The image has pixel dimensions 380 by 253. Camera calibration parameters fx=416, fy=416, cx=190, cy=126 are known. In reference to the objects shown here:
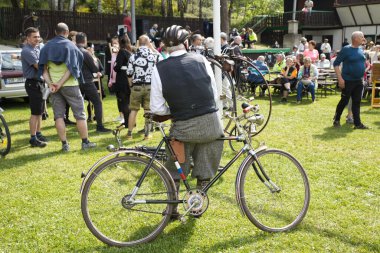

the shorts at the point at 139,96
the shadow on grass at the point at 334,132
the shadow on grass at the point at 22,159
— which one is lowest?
the shadow on grass at the point at 22,159

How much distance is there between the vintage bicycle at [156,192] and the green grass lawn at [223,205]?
0.55 feet

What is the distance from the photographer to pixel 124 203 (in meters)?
3.75

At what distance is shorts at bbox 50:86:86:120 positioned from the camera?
6.68 metres

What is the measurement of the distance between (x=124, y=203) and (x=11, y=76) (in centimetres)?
908

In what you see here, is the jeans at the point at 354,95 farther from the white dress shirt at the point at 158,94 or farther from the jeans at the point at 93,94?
the white dress shirt at the point at 158,94

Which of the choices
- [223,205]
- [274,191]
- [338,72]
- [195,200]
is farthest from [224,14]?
[195,200]

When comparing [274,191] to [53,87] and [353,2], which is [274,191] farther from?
[353,2]

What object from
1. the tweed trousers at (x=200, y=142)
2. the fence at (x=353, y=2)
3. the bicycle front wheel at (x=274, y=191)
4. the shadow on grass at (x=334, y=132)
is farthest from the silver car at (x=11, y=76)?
the fence at (x=353, y=2)

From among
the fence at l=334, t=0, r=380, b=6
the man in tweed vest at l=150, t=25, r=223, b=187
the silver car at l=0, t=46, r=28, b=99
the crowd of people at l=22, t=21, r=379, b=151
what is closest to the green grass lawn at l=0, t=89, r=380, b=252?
the crowd of people at l=22, t=21, r=379, b=151

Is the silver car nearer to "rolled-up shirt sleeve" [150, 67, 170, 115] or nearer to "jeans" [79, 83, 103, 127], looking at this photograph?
→ "jeans" [79, 83, 103, 127]

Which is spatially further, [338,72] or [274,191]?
[338,72]

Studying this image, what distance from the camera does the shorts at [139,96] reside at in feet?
24.2

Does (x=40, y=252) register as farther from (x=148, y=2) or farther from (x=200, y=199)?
(x=148, y=2)

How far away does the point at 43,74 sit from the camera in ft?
21.5
